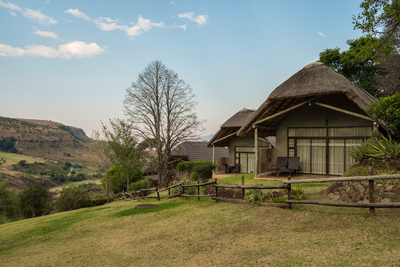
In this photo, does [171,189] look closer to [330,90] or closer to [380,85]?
[330,90]

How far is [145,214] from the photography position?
10188mm

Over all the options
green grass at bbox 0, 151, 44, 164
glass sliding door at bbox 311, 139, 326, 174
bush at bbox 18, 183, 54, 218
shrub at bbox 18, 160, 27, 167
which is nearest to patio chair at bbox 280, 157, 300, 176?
glass sliding door at bbox 311, 139, 326, 174

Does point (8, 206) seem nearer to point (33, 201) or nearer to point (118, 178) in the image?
point (33, 201)

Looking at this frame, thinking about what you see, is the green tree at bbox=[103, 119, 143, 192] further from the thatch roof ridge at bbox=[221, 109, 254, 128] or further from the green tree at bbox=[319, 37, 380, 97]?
the green tree at bbox=[319, 37, 380, 97]

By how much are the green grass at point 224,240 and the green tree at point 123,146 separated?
1288 centimetres

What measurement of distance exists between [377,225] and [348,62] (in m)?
22.0

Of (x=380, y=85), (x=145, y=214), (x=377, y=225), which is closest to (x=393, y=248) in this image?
(x=377, y=225)

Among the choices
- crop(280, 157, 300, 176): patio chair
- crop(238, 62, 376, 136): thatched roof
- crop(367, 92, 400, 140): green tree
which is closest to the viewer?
crop(367, 92, 400, 140): green tree

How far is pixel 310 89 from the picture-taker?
12.2 meters

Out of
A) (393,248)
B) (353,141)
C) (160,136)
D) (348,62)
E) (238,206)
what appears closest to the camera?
(393,248)

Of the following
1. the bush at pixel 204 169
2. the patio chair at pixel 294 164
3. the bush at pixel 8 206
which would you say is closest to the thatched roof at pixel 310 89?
the patio chair at pixel 294 164

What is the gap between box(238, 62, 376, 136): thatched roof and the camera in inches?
453

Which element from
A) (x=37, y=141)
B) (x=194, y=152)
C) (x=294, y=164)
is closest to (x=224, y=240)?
(x=294, y=164)

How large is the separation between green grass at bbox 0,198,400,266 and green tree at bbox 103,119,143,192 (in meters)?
12.9
